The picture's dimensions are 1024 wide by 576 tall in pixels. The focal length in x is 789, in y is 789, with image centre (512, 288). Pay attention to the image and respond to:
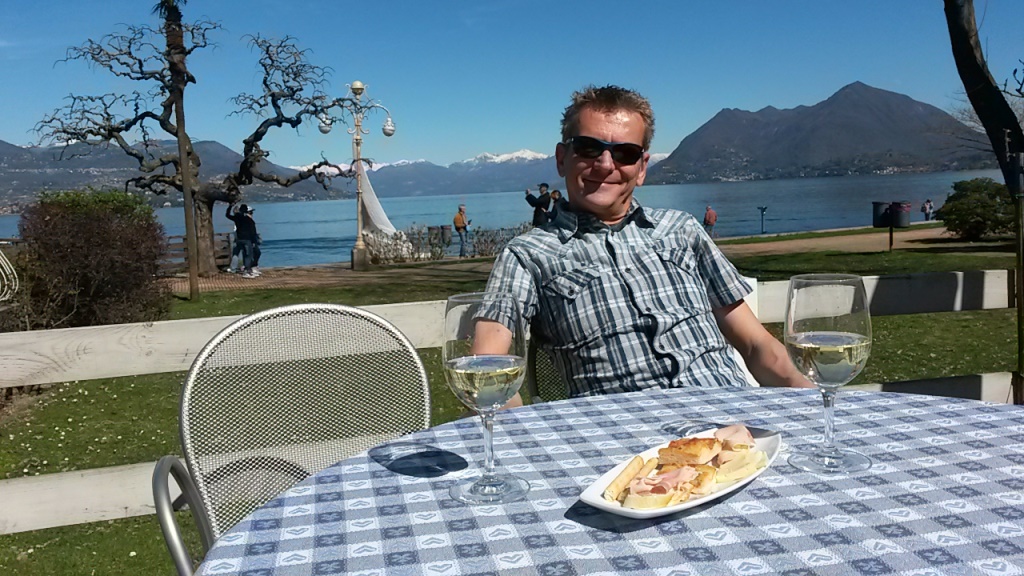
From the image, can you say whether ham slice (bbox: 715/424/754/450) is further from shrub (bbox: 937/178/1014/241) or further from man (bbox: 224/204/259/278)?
shrub (bbox: 937/178/1014/241)

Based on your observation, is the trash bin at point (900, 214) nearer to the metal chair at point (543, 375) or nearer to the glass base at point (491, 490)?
the metal chair at point (543, 375)

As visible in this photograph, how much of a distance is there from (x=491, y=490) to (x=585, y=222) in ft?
5.46

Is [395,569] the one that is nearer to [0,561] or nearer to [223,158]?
[0,561]

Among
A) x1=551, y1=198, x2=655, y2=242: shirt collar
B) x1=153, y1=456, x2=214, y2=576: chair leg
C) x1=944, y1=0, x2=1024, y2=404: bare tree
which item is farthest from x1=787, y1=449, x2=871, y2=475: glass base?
x1=944, y1=0, x2=1024, y2=404: bare tree

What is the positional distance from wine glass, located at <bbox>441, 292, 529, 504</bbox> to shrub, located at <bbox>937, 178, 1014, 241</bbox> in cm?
1786

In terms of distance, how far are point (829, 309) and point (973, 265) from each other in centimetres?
1328

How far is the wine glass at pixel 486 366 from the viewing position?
1.28 metres

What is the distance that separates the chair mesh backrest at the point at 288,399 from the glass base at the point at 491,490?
1.05 metres

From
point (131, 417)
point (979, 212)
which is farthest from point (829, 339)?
point (979, 212)

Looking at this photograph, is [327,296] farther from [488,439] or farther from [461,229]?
[488,439]

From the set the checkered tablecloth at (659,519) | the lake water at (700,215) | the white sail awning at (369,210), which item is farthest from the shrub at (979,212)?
the checkered tablecloth at (659,519)

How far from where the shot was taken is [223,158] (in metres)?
185

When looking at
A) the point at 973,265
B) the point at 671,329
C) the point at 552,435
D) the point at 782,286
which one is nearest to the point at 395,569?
the point at 552,435

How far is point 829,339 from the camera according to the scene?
135 cm
